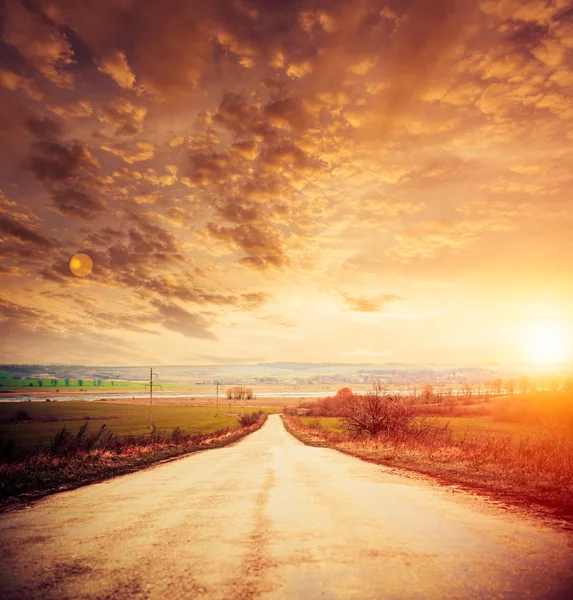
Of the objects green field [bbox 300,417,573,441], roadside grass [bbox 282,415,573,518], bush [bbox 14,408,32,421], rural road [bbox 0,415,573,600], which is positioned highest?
rural road [bbox 0,415,573,600]

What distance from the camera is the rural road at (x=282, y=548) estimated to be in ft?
18.3

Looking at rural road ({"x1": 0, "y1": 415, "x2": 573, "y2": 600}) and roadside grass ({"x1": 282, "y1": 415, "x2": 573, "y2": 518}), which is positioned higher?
rural road ({"x1": 0, "y1": 415, "x2": 573, "y2": 600})

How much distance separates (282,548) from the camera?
719cm

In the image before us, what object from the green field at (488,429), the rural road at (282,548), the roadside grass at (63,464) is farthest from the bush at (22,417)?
the rural road at (282,548)

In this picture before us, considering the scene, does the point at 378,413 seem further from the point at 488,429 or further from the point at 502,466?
the point at 488,429

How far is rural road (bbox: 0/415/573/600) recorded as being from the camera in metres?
5.57

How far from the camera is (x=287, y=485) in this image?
1455 centimetres

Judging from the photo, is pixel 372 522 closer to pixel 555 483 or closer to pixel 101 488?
pixel 555 483

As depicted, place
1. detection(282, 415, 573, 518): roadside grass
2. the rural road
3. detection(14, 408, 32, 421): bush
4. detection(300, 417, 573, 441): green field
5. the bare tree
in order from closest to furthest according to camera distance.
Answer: the rural road < detection(282, 415, 573, 518): roadside grass < the bare tree < detection(300, 417, 573, 441): green field < detection(14, 408, 32, 421): bush

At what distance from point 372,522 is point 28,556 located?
680cm

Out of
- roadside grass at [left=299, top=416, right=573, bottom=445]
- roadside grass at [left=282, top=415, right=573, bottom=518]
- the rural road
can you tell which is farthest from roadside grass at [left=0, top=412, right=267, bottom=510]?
roadside grass at [left=299, top=416, right=573, bottom=445]

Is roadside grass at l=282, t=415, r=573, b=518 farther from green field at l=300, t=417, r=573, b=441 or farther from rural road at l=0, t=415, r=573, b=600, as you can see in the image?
green field at l=300, t=417, r=573, b=441

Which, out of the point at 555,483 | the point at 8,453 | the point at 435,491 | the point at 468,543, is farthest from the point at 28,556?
the point at 8,453

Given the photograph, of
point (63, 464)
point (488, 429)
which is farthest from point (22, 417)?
point (488, 429)
